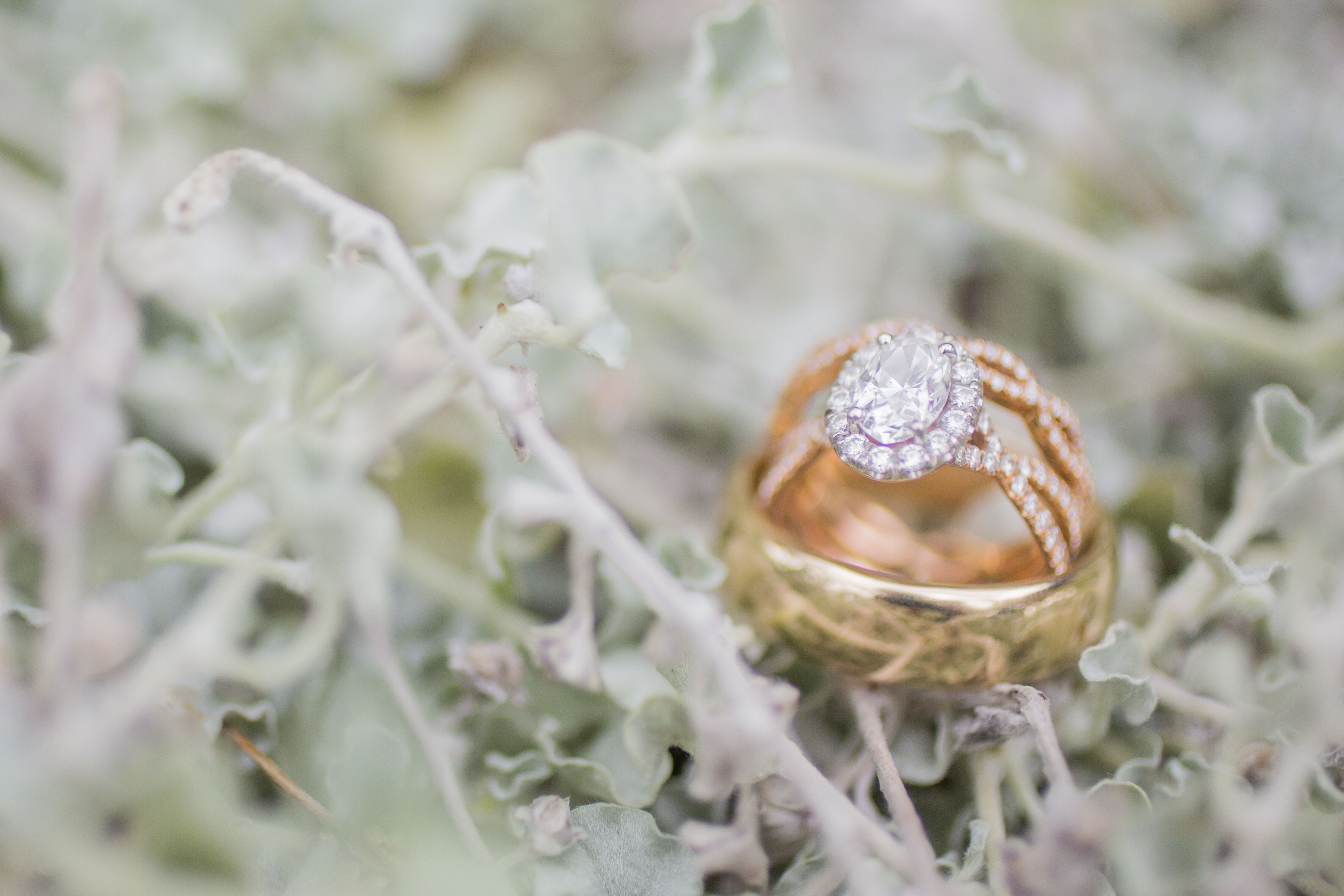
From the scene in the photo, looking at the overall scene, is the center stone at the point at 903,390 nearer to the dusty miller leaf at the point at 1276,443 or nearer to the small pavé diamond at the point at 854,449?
the small pavé diamond at the point at 854,449

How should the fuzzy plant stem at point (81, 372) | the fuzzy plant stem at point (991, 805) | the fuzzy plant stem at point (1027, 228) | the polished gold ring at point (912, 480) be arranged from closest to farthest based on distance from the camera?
the fuzzy plant stem at point (81, 372), the fuzzy plant stem at point (991, 805), the polished gold ring at point (912, 480), the fuzzy plant stem at point (1027, 228)

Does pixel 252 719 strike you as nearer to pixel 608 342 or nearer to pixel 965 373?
pixel 608 342

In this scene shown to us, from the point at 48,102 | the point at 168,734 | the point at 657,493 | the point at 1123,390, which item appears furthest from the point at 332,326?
the point at 1123,390

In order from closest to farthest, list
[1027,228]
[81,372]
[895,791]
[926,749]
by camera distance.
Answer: [81,372]
[895,791]
[926,749]
[1027,228]

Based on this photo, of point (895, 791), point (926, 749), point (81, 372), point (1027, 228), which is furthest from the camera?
point (1027, 228)

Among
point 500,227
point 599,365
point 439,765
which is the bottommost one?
point 439,765

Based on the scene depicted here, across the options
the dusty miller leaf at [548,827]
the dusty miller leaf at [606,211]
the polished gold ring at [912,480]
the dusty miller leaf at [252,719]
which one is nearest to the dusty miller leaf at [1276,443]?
the polished gold ring at [912,480]

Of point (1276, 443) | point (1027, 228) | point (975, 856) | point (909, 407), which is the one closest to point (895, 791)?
point (975, 856)
